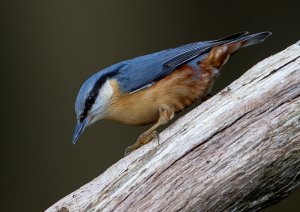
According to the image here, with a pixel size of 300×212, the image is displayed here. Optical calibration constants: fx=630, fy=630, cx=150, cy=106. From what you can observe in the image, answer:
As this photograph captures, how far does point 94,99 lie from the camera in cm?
288

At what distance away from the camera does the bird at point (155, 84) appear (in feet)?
9.22

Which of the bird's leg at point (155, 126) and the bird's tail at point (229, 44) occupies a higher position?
the bird's tail at point (229, 44)

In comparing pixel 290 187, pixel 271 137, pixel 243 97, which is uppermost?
pixel 243 97

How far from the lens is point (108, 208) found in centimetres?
236

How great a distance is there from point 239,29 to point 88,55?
951 millimetres

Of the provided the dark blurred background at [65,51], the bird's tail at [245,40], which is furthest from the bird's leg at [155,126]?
the dark blurred background at [65,51]

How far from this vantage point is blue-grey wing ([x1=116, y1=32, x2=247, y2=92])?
2.83 m

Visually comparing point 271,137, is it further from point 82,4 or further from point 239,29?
point 82,4

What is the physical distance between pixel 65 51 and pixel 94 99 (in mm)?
1112

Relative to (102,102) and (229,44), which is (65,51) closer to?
(102,102)

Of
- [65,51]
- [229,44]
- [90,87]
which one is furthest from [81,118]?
[65,51]

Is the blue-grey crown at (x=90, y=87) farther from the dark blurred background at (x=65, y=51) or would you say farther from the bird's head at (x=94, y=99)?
the dark blurred background at (x=65, y=51)

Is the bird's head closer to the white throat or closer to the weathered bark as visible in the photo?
the white throat

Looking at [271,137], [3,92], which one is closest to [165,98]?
[271,137]
